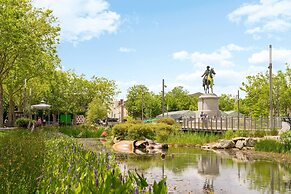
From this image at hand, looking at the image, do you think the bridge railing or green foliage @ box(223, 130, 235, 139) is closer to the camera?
green foliage @ box(223, 130, 235, 139)

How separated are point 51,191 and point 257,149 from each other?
22038 millimetres

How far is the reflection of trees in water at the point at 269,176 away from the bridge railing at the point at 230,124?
12926 millimetres

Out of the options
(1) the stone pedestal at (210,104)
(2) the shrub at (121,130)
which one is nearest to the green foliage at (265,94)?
(1) the stone pedestal at (210,104)

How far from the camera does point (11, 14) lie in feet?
92.8

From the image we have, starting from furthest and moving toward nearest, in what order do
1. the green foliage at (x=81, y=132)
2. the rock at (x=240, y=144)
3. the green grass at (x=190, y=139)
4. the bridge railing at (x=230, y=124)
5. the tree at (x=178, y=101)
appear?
the tree at (x=178, y=101) → the green foliage at (x=81, y=132) → the bridge railing at (x=230, y=124) → the green grass at (x=190, y=139) → the rock at (x=240, y=144)

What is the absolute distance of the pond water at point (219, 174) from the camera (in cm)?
1273

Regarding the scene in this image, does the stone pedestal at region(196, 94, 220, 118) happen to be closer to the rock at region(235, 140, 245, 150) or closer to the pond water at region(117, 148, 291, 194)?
the rock at region(235, 140, 245, 150)

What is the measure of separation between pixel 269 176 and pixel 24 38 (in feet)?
67.0

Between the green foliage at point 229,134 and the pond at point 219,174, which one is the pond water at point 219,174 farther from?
the green foliage at point 229,134

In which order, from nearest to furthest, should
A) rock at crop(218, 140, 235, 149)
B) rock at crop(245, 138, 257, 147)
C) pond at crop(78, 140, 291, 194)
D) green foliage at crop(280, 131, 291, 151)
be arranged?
pond at crop(78, 140, 291, 194), green foliage at crop(280, 131, 291, 151), rock at crop(245, 138, 257, 147), rock at crop(218, 140, 235, 149)

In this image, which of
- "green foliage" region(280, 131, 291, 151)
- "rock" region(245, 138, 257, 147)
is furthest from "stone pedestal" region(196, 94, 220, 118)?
"green foliage" region(280, 131, 291, 151)

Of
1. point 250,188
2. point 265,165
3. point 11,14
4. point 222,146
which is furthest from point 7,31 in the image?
point 250,188

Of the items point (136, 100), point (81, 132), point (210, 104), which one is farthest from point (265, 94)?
point (136, 100)

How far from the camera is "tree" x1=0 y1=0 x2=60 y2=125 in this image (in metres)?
28.1
